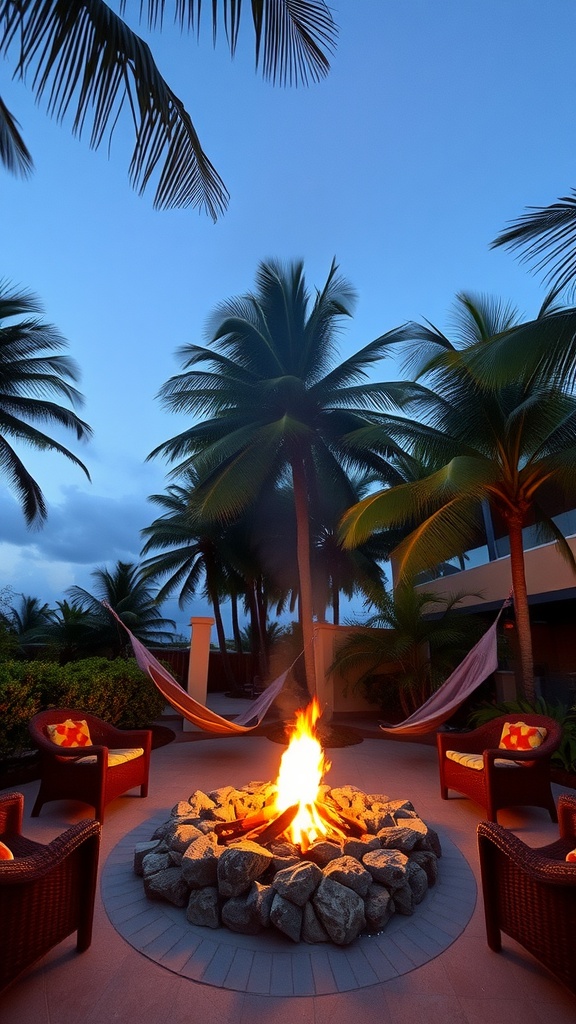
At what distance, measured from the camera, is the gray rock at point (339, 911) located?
1.99m

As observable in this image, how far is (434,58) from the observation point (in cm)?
363

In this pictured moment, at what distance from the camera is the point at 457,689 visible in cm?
462

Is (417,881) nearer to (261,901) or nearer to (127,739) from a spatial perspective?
(261,901)

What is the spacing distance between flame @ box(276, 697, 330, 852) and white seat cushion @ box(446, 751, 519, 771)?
3.48ft

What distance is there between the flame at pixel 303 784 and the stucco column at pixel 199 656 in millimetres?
3470

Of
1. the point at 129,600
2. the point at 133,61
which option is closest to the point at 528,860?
the point at 133,61

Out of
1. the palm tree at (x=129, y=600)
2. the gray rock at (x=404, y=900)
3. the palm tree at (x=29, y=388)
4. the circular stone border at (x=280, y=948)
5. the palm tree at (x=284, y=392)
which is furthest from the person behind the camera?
the palm tree at (x=129, y=600)

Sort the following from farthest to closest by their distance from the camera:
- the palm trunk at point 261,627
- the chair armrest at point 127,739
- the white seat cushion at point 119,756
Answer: the palm trunk at point 261,627
the chair armrest at point 127,739
the white seat cushion at point 119,756

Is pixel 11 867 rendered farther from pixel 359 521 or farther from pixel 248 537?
pixel 248 537

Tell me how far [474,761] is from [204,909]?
2.21 meters

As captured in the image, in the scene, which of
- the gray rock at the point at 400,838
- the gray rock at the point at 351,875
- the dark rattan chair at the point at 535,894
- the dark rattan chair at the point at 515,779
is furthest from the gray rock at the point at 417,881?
the dark rattan chair at the point at 515,779

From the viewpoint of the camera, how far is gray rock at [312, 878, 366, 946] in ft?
6.53

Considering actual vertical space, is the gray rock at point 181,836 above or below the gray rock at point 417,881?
above

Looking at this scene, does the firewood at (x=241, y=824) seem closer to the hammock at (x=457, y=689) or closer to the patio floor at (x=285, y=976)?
the patio floor at (x=285, y=976)
